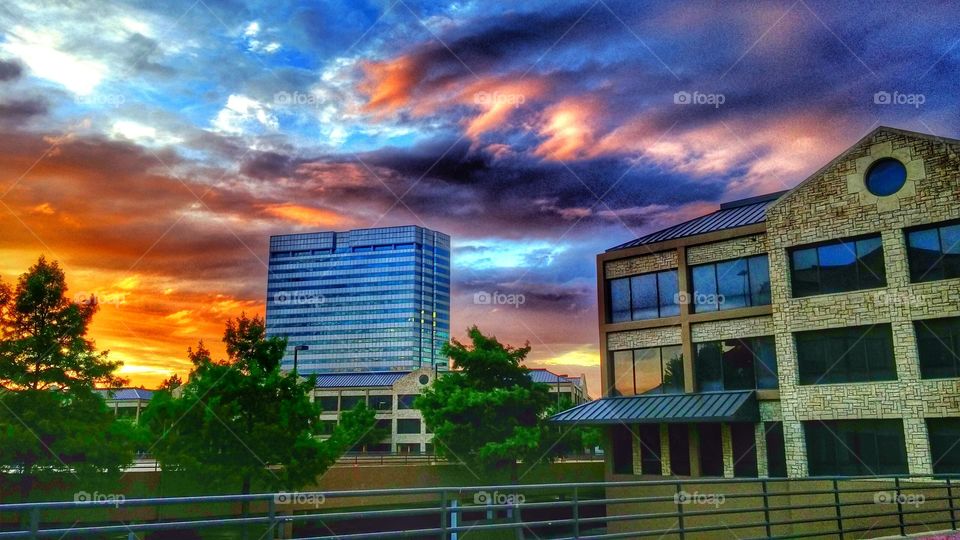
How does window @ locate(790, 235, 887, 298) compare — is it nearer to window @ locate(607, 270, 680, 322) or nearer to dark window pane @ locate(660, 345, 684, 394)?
window @ locate(607, 270, 680, 322)

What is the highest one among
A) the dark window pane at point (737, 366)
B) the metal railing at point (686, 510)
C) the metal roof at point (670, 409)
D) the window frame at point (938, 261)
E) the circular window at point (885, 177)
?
the circular window at point (885, 177)

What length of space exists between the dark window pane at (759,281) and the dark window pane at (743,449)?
5.02 metres

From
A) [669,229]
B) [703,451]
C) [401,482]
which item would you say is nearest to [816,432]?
[703,451]

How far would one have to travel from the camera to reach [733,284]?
102ft

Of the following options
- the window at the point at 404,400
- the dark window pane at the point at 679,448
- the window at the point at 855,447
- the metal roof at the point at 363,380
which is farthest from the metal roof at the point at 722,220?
the metal roof at the point at 363,380

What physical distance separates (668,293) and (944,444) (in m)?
12.2

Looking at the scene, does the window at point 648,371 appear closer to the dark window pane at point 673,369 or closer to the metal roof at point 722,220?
the dark window pane at point 673,369

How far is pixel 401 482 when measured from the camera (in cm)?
3788

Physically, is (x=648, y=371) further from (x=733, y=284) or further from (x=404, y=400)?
(x=404, y=400)

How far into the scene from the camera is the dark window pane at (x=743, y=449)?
29.4 meters

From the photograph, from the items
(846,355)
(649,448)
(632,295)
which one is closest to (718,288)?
(632,295)

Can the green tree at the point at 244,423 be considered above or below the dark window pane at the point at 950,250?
below

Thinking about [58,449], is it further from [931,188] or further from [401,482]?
[931,188]

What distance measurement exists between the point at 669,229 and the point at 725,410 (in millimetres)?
10108
